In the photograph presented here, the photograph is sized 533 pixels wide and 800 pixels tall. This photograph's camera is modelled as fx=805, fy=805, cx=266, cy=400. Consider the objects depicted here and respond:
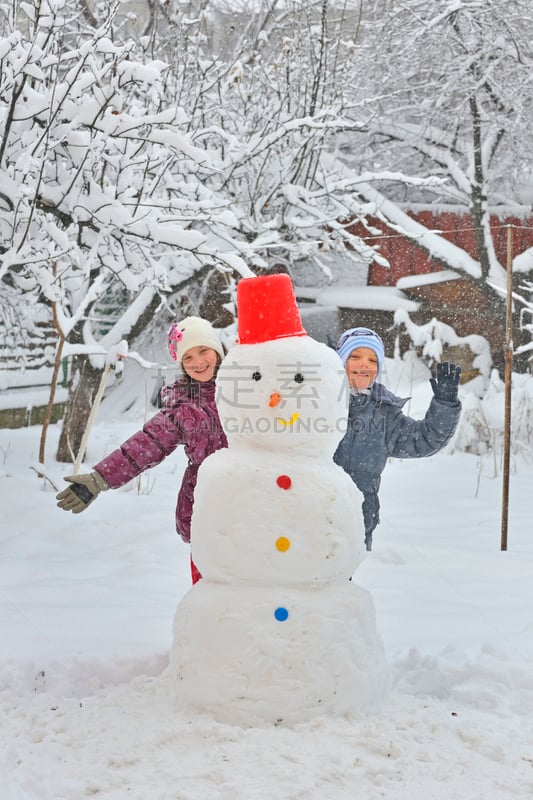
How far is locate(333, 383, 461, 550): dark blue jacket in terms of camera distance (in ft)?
10.7

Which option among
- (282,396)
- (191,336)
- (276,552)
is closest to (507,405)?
(191,336)

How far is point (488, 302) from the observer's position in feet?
37.7

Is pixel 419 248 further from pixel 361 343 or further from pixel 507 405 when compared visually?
pixel 361 343

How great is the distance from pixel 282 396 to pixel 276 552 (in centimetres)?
50

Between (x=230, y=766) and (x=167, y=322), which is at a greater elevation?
(x=167, y=322)

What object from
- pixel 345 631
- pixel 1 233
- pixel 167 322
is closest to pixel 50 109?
pixel 1 233

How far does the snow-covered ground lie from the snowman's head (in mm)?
905

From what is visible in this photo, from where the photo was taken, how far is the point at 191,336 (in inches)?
133

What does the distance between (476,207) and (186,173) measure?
5.38m

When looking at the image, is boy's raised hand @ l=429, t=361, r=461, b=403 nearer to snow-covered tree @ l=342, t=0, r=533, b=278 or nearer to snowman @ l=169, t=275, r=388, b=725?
snowman @ l=169, t=275, r=388, b=725

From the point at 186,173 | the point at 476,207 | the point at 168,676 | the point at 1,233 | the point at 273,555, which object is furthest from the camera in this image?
the point at 476,207

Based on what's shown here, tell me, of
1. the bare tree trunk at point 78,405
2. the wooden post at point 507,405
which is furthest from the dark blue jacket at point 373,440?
the bare tree trunk at point 78,405

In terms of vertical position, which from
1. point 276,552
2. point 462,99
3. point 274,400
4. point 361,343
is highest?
point 462,99

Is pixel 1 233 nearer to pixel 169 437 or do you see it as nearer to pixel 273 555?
pixel 169 437
